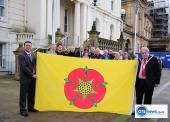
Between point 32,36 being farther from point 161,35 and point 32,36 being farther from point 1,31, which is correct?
point 161,35

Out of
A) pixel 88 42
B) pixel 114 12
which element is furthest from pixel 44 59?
pixel 114 12

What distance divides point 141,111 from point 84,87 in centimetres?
207

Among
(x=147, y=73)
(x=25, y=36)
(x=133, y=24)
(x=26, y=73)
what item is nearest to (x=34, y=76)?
(x=26, y=73)

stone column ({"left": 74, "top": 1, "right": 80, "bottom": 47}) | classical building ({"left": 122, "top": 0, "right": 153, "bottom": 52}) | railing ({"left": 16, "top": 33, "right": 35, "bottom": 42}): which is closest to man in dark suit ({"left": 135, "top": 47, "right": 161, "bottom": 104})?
railing ({"left": 16, "top": 33, "right": 35, "bottom": 42})

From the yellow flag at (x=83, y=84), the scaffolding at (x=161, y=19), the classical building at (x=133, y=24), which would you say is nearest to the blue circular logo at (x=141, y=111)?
the yellow flag at (x=83, y=84)

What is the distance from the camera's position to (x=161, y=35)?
8544 centimetres

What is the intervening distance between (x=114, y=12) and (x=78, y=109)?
32.8 metres

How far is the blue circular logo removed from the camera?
7350 millimetres

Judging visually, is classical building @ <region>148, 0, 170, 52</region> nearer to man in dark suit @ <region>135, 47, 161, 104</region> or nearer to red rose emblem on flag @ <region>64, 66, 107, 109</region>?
man in dark suit @ <region>135, 47, 161, 104</region>

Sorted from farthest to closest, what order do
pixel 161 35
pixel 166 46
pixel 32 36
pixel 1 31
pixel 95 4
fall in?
pixel 161 35 → pixel 166 46 → pixel 95 4 → pixel 32 36 → pixel 1 31

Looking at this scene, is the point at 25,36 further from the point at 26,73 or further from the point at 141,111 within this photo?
the point at 141,111

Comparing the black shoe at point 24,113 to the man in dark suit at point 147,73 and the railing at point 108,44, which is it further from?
the railing at point 108,44

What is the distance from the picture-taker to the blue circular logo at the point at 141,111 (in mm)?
7350

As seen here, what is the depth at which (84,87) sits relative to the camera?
9070 mm
